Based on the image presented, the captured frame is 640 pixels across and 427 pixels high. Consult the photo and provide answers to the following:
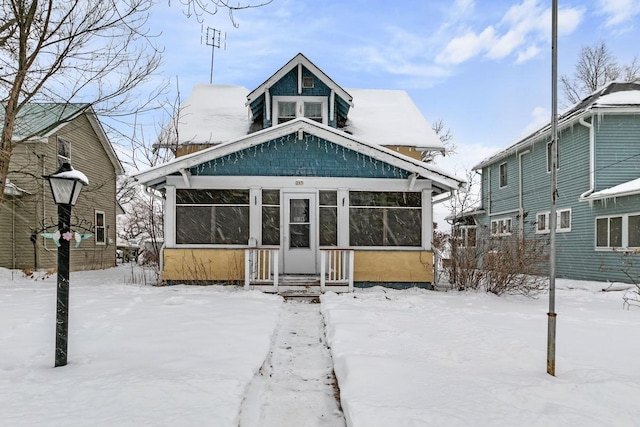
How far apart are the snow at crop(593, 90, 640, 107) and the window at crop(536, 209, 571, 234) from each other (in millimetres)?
3640

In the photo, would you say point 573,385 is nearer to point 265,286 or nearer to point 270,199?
point 265,286

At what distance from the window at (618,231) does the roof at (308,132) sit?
6298 mm

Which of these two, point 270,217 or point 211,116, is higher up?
point 211,116

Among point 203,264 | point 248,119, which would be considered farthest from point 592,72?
point 203,264

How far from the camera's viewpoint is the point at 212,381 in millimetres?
3242

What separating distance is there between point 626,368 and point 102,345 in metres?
5.26

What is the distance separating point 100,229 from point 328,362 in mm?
15569

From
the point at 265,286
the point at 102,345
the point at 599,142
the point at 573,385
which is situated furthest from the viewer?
the point at 599,142

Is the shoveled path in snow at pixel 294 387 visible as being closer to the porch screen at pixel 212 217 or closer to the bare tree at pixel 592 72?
the porch screen at pixel 212 217

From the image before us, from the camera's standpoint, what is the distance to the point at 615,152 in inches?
491

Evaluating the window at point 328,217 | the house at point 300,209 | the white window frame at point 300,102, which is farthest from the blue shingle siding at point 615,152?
the window at point 328,217

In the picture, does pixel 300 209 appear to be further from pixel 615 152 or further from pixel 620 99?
pixel 620 99

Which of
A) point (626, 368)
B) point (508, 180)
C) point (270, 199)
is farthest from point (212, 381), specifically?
point (508, 180)

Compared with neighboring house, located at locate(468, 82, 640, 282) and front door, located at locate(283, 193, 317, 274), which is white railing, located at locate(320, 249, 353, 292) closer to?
front door, located at locate(283, 193, 317, 274)
